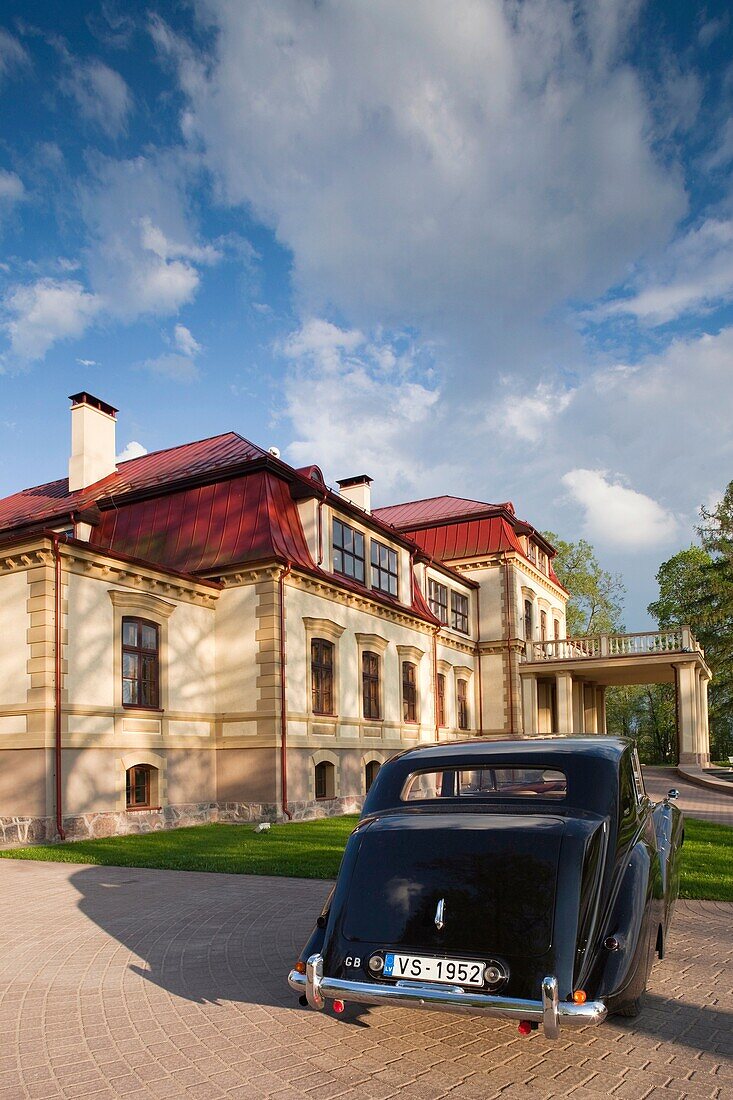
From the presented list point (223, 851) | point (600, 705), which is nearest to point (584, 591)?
point (600, 705)

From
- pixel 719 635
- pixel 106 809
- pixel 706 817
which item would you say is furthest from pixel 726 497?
pixel 106 809

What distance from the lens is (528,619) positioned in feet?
108

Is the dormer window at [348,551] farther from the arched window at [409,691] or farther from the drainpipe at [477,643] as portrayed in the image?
the drainpipe at [477,643]

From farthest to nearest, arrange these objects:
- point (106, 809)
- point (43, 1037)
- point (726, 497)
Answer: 1. point (726, 497)
2. point (106, 809)
3. point (43, 1037)

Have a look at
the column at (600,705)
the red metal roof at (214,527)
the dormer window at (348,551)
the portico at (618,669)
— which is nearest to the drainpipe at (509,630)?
the portico at (618,669)

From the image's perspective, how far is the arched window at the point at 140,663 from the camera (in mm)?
16094

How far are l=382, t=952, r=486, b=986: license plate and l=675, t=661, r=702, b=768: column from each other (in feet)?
89.4

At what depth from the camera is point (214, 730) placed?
59.8 feet

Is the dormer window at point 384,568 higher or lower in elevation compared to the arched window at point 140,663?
higher

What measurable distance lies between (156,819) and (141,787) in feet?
2.16

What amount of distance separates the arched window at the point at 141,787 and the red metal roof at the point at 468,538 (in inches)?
692

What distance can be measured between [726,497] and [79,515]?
34983 millimetres

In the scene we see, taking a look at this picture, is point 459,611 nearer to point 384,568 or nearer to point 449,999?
point 384,568

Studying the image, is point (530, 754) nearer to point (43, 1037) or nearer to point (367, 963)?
point (367, 963)
